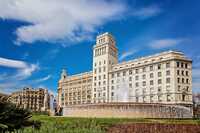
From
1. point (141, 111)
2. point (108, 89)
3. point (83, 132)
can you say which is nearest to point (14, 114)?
point (83, 132)

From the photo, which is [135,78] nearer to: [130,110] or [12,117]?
[130,110]

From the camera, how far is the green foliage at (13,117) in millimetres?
14133

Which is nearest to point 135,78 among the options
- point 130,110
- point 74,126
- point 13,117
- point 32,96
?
point 130,110

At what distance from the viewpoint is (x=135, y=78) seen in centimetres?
9612

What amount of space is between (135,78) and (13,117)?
82.9m

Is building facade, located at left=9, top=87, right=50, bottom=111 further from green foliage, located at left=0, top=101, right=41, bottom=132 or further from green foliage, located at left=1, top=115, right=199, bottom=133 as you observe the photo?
green foliage, located at left=0, top=101, right=41, bottom=132

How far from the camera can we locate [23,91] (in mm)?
167875

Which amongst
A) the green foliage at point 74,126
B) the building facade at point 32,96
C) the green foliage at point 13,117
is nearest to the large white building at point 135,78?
the building facade at point 32,96

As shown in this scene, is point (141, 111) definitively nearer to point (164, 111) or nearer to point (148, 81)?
point (164, 111)

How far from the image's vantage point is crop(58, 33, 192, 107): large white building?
279 feet

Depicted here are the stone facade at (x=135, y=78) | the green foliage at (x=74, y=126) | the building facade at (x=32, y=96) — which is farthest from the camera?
the building facade at (x=32, y=96)

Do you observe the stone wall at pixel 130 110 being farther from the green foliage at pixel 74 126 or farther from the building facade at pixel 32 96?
the building facade at pixel 32 96

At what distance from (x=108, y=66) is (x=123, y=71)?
7.16m

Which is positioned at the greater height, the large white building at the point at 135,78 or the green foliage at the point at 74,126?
the large white building at the point at 135,78
